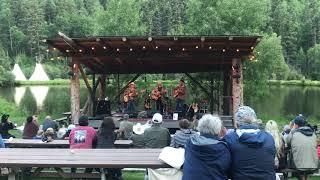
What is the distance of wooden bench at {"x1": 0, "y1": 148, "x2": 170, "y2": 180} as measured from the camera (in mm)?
5352

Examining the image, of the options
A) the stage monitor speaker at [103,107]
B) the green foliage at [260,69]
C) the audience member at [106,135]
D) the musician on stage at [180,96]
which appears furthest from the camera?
the green foliage at [260,69]

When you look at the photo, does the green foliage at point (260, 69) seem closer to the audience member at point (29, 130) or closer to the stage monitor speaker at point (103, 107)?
the stage monitor speaker at point (103, 107)

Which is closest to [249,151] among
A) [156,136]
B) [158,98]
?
[156,136]

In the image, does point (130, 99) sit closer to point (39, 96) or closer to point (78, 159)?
point (78, 159)

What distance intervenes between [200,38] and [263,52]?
1239 centimetres

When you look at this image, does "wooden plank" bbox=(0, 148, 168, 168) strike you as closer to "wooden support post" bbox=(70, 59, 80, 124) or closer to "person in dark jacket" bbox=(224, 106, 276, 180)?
"person in dark jacket" bbox=(224, 106, 276, 180)

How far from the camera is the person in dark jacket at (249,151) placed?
4168 mm

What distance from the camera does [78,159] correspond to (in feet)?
18.3

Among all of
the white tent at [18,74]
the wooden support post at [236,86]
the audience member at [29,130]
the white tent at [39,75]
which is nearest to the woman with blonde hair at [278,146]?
the audience member at [29,130]

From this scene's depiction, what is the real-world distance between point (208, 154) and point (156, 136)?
2840 millimetres

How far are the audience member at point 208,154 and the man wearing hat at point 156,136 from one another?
8.70 feet

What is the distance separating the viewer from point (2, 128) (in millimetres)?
10609

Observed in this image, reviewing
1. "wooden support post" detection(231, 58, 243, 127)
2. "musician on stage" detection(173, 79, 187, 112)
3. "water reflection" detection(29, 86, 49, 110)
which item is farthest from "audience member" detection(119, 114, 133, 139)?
"water reflection" detection(29, 86, 49, 110)

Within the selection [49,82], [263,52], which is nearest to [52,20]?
[49,82]
